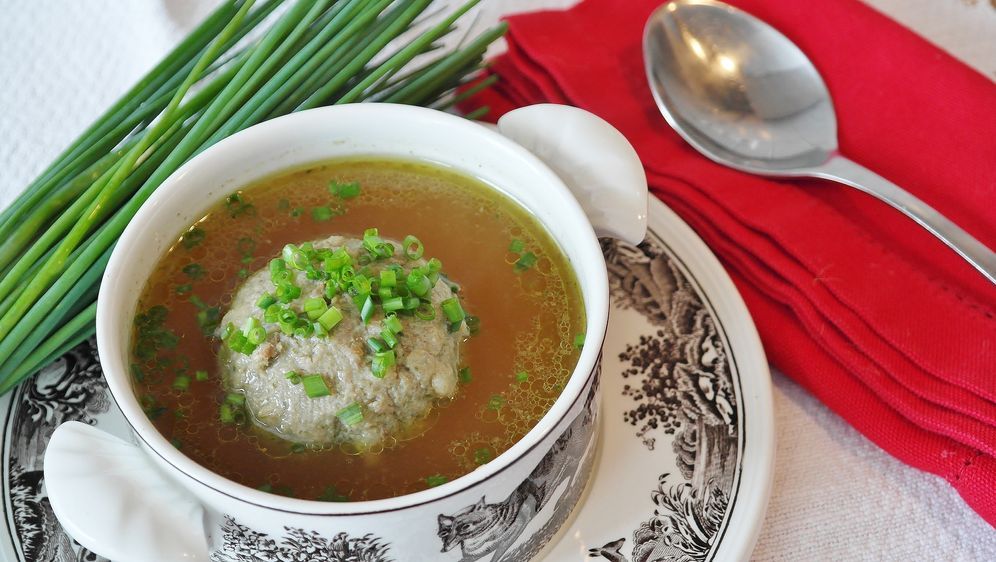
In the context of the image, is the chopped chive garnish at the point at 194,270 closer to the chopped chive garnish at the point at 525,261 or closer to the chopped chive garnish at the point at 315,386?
the chopped chive garnish at the point at 315,386

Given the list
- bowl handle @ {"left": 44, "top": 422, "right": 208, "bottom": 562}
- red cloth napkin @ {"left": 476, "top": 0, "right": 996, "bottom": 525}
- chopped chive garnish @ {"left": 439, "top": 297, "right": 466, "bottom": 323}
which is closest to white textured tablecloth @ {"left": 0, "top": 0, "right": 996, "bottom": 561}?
red cloth napkin @ {"left": 476, "top": 0, "right": 996, "bottom": 525}

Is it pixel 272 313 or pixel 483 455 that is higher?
pixel 272 313

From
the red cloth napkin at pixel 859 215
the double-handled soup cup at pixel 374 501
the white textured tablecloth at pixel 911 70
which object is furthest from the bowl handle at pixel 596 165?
the white textured tablecloth at pixel 911 70

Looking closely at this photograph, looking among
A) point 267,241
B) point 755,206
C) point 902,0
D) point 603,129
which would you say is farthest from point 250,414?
point 902,0

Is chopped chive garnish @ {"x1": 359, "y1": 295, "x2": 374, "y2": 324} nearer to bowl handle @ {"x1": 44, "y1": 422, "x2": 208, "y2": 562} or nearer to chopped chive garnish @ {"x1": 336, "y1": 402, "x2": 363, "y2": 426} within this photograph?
chopped chive garnish @ {"x1": 336, "y1": 402, "x2": 363, "y2": 426}

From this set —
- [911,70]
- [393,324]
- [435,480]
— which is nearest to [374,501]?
[435,480]

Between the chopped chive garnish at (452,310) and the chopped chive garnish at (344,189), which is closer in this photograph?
the chopped chive garnish at (452,310)

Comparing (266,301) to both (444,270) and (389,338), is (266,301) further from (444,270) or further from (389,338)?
(444,270)
